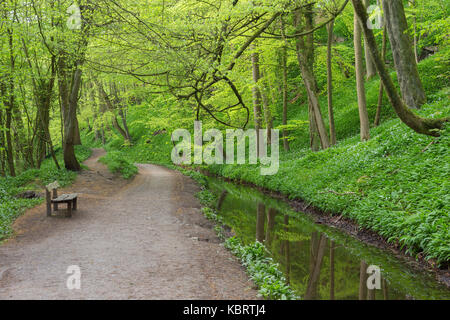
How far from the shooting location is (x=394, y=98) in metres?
6.65

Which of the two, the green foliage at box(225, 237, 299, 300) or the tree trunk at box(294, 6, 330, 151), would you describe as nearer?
the green foliage at box(225, 237, 299, 300)

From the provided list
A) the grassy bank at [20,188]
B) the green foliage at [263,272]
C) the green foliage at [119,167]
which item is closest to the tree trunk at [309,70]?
the green foliage at [263,272]

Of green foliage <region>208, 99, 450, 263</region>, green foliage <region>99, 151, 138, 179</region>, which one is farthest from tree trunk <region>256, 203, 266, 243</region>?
green foliage <region>99, 151, 138, 179</region>

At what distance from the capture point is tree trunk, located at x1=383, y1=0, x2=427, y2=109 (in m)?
10.3

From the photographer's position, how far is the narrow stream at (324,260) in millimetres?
5252

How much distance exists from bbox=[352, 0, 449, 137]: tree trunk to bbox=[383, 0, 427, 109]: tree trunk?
3060mm

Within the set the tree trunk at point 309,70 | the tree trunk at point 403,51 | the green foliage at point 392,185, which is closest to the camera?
the green foliage at point 392,185

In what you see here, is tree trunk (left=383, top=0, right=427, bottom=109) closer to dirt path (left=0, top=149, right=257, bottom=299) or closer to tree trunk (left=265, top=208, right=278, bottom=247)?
tree trunk (left=265, top=208, right=278, bottom=247)

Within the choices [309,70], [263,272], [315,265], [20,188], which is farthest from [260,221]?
[20,188]

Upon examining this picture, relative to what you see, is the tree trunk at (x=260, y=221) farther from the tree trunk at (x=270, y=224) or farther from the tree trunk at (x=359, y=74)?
the tree trunk at (x=359, y=74)

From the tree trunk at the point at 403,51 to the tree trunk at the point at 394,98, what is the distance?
120 inches

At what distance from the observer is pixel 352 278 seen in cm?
586

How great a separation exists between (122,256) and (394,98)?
5809 millimetres

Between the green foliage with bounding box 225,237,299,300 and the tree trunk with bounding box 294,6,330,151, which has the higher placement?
the tree trunk with bounding box 294,6,330,151
